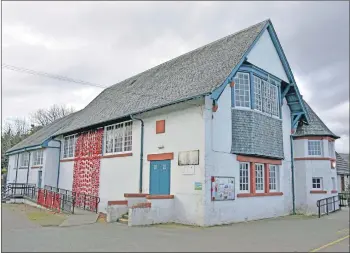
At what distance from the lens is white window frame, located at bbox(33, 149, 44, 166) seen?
1069 inches

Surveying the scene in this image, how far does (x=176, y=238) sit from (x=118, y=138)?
32.0 ft

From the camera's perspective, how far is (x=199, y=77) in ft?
55.6

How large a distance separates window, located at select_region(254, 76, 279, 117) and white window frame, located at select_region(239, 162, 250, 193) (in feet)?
10.0

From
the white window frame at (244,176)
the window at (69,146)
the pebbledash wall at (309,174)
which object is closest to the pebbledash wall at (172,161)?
the white window frame at (244,176)

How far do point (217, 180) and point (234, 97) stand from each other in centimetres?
431

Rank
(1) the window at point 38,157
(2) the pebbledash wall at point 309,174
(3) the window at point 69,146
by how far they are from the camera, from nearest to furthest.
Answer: (2) the pebbledash wall at point 309,174 < (3) the window at point 69,146 < (1) the window at point 38,157

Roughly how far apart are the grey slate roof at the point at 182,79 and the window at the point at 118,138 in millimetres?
704

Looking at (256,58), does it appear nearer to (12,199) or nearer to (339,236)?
(339,236)

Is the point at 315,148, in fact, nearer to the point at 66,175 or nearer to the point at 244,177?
the point at 244,177

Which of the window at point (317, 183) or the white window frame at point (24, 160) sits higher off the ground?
the white window frame at point (24, 160)

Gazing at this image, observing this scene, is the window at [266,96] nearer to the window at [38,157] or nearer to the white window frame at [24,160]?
the window at [38,157]

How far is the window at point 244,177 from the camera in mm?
16234

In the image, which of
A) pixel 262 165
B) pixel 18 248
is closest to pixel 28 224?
pixel 18 248

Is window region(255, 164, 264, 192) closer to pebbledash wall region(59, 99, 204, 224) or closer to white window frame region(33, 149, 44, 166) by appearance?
pebbledash wall region(59, 99, 204, 224)
